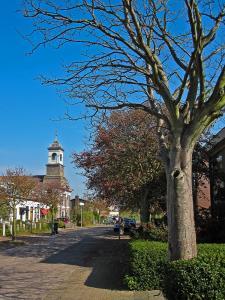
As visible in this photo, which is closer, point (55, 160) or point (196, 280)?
point (196, 280)

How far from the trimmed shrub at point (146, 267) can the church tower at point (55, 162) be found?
11148cm

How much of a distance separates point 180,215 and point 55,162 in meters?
119

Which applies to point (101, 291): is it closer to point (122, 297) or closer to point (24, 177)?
point (122, 297)

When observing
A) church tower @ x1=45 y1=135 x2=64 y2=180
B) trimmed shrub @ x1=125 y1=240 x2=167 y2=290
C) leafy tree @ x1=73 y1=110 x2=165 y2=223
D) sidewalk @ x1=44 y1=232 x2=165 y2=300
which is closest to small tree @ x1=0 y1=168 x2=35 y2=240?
leafy tree @ x1=73 y1=110 x2=165 y2=223

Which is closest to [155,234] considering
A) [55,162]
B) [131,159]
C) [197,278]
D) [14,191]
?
A: [131,159]

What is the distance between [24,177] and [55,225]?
12.9m

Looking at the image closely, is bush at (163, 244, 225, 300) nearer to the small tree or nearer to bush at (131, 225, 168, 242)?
bush at (131, 225, 168, 242)

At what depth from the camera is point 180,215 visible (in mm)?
9500

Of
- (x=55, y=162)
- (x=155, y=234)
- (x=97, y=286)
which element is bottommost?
(x=97, y=286)

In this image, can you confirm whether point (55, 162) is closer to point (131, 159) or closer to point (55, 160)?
point (55, 160)

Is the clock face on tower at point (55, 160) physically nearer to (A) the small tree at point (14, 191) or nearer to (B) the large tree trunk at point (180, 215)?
(A) the small tree at point (14, 191)

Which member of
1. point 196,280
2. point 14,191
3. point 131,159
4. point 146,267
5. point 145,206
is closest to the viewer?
point 196,280

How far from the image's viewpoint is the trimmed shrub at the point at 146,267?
13.5m

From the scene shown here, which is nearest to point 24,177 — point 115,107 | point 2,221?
point 2,221
